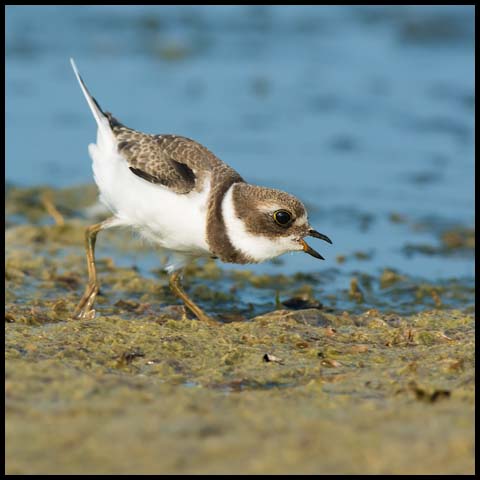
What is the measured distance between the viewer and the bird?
6.44 m

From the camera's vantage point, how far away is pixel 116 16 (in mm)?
19312

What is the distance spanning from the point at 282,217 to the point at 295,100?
8.37 m

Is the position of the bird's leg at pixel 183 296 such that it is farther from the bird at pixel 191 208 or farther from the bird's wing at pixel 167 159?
the bird's wing at pixel 167 159

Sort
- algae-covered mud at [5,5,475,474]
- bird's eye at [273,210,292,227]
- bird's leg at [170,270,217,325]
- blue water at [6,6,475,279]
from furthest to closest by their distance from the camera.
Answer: blue water at [6,6,475,279], bird's leg at [170,270,217,325], bird's eye at [273,210,292,227], algae-covered mud at [5,5,475,474]

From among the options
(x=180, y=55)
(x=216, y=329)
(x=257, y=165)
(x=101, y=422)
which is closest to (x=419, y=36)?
(x=180, y=55)

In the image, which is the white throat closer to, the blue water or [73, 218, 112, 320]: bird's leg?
[73, 218, 112, 320]: bird's leg

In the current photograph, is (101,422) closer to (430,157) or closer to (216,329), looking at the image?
(216,329)

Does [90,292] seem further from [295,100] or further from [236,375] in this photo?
[295,100]

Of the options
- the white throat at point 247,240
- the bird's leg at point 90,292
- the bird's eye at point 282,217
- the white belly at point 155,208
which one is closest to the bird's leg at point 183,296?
the white belly at point 155,208

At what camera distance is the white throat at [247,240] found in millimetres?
6441

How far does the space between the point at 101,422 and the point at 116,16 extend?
1596 cm

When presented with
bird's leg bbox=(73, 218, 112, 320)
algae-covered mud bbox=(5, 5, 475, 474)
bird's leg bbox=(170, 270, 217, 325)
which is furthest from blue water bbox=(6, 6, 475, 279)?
bird's leg bbox=(73, 218, 112, 320)

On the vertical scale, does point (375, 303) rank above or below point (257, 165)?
below

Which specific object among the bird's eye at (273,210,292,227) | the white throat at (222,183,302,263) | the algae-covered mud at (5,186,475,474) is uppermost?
the bird's eye at (273,210,292,227)
